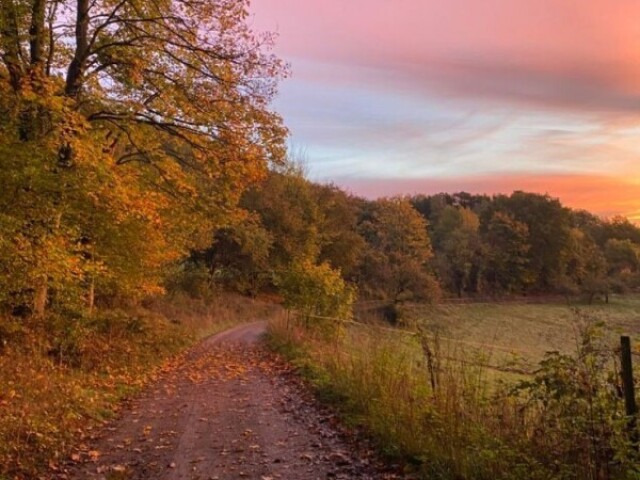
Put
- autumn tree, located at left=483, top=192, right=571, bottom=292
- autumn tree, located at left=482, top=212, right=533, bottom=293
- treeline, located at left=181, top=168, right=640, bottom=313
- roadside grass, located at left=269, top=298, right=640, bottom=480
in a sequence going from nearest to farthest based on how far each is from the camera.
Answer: roadside grass, located at left=269, top=298, right=640, bottom=480
treeline, located at left=181, top=168, right=640, bottom=313
autumn tree, located at left=482, top=212, right=533, bottom=293
autumn tree, located at left=483, top=192, right=571, bottom=292

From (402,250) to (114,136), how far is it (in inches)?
1933

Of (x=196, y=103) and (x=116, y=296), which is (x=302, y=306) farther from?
(x=196, y=103)

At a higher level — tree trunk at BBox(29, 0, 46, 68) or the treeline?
tree trunk at BBox(29, 0, 46, 68)

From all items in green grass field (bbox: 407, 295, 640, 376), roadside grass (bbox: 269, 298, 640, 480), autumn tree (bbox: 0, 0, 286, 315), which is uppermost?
autumn tree (bbox: 0, 0, 286, 315)

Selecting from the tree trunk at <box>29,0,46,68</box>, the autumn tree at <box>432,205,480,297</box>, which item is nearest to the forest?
the tree trunk at <box>29,0,46,68</box>

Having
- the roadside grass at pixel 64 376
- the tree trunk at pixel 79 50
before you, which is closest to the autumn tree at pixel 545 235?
the roadside grass at pixel 64 376

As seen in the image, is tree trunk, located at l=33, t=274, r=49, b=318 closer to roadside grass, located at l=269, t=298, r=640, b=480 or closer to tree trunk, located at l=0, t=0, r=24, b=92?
tree trunk, located at l=0, t=0, r=24, b=92

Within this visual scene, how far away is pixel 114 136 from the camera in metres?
17.4

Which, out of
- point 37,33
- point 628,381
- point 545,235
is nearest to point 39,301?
point 37,33

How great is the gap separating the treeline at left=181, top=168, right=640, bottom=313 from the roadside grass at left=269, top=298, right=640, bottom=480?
3396 cm

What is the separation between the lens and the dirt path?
6.50m

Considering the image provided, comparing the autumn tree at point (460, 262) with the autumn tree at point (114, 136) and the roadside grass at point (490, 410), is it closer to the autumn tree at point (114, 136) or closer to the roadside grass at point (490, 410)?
the autumn tree at point (114, 136)

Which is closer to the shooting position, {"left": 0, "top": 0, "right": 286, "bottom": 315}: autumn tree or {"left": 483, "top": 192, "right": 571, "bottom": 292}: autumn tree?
{"left": 0, "top": 0, "right": 286, "bottom": 315}: autumn tree

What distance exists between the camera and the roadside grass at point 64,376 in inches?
275
